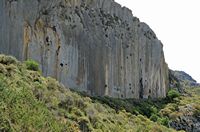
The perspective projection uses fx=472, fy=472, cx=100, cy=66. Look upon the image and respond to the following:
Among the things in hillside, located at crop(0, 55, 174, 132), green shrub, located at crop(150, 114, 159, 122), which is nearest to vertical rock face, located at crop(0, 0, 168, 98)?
green shrub, located at crop(150, 114, 159, 122)

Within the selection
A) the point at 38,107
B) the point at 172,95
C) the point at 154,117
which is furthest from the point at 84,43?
the point at 172,95

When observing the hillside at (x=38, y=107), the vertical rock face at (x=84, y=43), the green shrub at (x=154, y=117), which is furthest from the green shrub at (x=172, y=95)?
the hillside at (x=38, y=107)

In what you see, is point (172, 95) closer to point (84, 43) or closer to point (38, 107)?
point (84, 43)

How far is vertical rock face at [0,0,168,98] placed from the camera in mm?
34531

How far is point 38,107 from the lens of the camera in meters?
17.2

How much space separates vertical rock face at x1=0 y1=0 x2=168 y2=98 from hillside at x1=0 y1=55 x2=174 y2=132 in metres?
11.1

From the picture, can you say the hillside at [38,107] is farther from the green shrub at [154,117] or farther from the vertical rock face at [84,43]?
the green shrub at [154,117]

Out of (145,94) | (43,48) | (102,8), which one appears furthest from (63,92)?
(145,94)

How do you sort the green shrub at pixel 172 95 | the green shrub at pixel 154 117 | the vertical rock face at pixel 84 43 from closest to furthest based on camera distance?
the vertical rock face at pixel 84 43, the green shrub at pixel 154 117, the green shrub at pixel 172 95

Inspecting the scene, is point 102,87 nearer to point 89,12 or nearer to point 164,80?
point 89,12

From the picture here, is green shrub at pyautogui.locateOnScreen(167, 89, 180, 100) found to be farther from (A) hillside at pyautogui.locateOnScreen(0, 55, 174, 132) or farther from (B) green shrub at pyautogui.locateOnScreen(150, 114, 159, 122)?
(A) hillside at pyautogui.locateOnScreen(0, 55, 174, 132)

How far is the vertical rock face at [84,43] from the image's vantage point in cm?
3453

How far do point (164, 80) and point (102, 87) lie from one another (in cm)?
2497

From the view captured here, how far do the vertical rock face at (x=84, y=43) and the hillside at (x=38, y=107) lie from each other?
1109cm
